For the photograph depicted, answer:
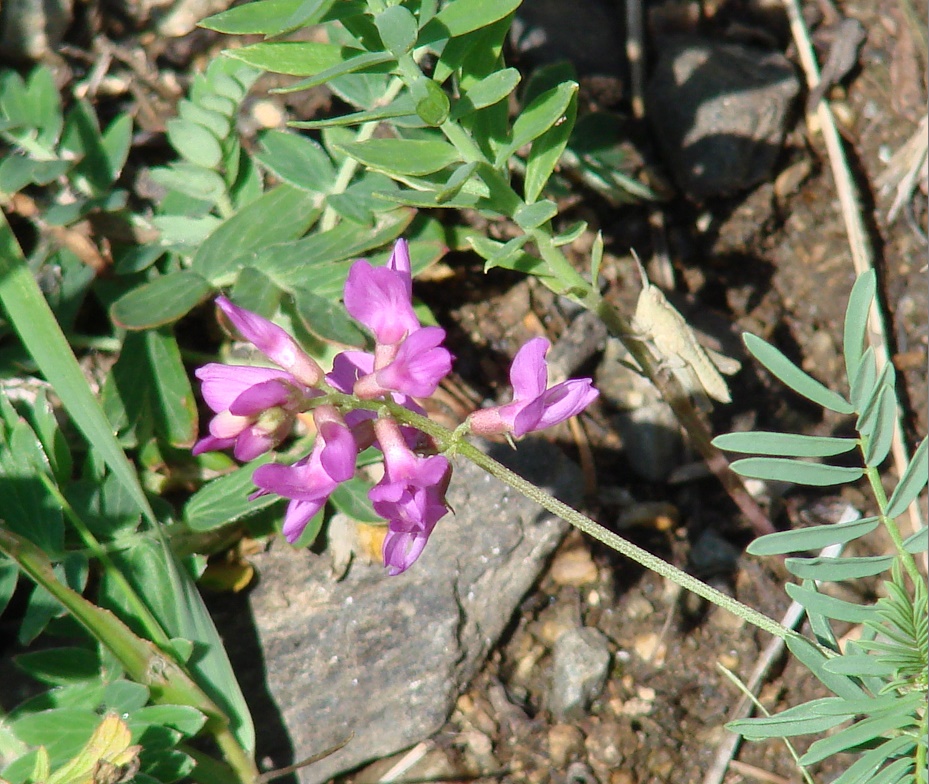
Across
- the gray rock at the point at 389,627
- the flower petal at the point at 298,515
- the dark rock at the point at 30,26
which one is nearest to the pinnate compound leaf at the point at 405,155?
the flower petal at the point at 298,515

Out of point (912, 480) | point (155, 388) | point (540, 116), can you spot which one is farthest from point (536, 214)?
point (155, 388)

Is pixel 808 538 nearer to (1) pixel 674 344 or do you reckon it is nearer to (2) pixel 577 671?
(1) pixel 674 344

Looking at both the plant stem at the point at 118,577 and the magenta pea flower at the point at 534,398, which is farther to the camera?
the plant stem at the point at 118,577

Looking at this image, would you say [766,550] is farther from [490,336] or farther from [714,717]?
[490,336]

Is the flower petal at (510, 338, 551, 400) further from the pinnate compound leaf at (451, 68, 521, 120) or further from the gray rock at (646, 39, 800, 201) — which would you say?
the gray rock at (646, 39, 800, 201)

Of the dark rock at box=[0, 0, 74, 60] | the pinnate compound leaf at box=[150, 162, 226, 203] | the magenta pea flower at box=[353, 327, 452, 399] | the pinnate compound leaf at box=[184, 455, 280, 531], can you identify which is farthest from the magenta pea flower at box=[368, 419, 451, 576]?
the dark rock at box=[0, 0, 74, 60]

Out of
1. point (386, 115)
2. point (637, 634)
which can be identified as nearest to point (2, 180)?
point (386, 115)

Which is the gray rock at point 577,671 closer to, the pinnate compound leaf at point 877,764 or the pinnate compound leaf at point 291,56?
the pinnate compound leaf at point 877,764
